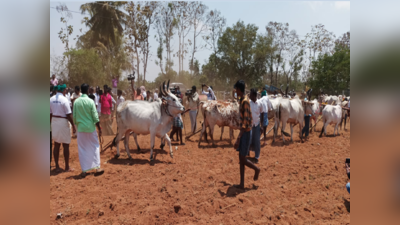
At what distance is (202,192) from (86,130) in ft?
10.4

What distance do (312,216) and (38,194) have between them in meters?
4.06

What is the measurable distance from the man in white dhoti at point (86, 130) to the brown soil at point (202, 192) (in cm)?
36

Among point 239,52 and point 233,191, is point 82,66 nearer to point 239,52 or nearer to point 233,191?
point 239,52

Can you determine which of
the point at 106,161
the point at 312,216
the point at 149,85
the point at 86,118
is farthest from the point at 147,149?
the point at 149,85

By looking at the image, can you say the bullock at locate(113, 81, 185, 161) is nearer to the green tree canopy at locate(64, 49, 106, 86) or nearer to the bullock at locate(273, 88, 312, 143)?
the bullock at locate(273, 88, 312, 143)

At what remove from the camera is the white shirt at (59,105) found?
6359 millimetres

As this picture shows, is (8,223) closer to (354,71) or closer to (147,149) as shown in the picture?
(354,71)

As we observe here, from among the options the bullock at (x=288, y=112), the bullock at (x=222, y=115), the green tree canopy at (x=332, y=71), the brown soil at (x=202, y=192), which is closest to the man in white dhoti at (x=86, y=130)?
the brown soil at (x=202, y=192)

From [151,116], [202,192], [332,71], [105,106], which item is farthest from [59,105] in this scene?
[332,71]

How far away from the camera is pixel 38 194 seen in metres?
1.46

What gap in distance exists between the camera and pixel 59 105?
640cm

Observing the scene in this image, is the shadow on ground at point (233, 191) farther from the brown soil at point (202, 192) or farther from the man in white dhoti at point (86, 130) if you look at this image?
the man in white dhoti at point (86, 130)

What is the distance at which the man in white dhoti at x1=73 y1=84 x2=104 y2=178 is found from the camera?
620 centimetres

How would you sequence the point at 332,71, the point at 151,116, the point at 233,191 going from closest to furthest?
1. the point at 233,191
2. the point at 151,116
3. the point at 332,71
